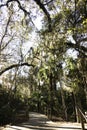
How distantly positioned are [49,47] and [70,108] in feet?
78.0

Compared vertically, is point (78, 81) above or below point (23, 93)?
below

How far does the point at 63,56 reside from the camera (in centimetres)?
1230

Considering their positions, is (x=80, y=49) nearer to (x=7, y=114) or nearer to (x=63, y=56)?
(x=63, y=56)

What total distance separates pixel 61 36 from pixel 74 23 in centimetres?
93

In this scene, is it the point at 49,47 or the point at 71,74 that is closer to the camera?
the point at 49,47

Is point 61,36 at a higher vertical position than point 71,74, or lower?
higher

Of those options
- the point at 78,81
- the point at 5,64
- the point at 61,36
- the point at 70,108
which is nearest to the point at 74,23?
the point at 61,36

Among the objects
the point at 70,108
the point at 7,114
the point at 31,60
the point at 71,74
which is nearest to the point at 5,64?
the point at 31,60

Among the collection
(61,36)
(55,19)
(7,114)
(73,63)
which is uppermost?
(55,19)

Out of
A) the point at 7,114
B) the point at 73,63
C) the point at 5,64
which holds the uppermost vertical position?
the point at 5,64

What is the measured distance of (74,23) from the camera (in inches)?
492

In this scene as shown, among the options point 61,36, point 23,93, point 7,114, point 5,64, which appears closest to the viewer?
point 61,36

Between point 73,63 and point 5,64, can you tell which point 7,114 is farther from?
point 73,63

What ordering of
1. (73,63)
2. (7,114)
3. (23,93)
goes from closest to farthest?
(73,63) → (7,114) → (23,93)
